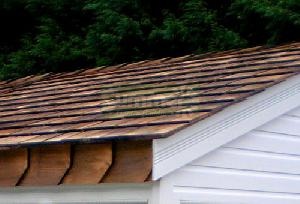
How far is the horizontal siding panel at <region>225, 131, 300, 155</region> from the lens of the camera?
4.61 metres

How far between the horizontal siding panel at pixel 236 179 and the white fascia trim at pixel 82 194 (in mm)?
225

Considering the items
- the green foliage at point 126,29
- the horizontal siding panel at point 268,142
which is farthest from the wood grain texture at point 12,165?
the green foliage at point 126,29

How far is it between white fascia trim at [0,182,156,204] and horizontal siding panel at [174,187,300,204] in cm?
22

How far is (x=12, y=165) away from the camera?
4637 mm

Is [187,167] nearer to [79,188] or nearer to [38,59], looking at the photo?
[79,188]

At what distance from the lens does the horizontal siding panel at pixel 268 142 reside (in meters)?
4.61

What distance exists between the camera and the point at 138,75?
6.86 metres

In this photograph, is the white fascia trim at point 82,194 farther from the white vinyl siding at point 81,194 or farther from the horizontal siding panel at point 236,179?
the horizontal siding panel at point 236,179

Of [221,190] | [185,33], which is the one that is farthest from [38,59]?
[221,190]

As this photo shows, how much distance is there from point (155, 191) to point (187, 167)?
298 millimetres

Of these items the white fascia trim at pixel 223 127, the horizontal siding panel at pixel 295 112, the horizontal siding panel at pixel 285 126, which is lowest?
the horizontal siding panel at pixel 285 126

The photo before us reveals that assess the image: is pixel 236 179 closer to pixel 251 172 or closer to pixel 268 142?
pixel 251 172

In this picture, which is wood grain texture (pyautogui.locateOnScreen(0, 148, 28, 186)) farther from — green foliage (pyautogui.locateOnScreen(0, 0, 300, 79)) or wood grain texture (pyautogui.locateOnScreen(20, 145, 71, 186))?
green foliage (pyautogui.locateOnScreen(0, 0, 300, 79))

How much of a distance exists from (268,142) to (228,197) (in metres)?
0.60
